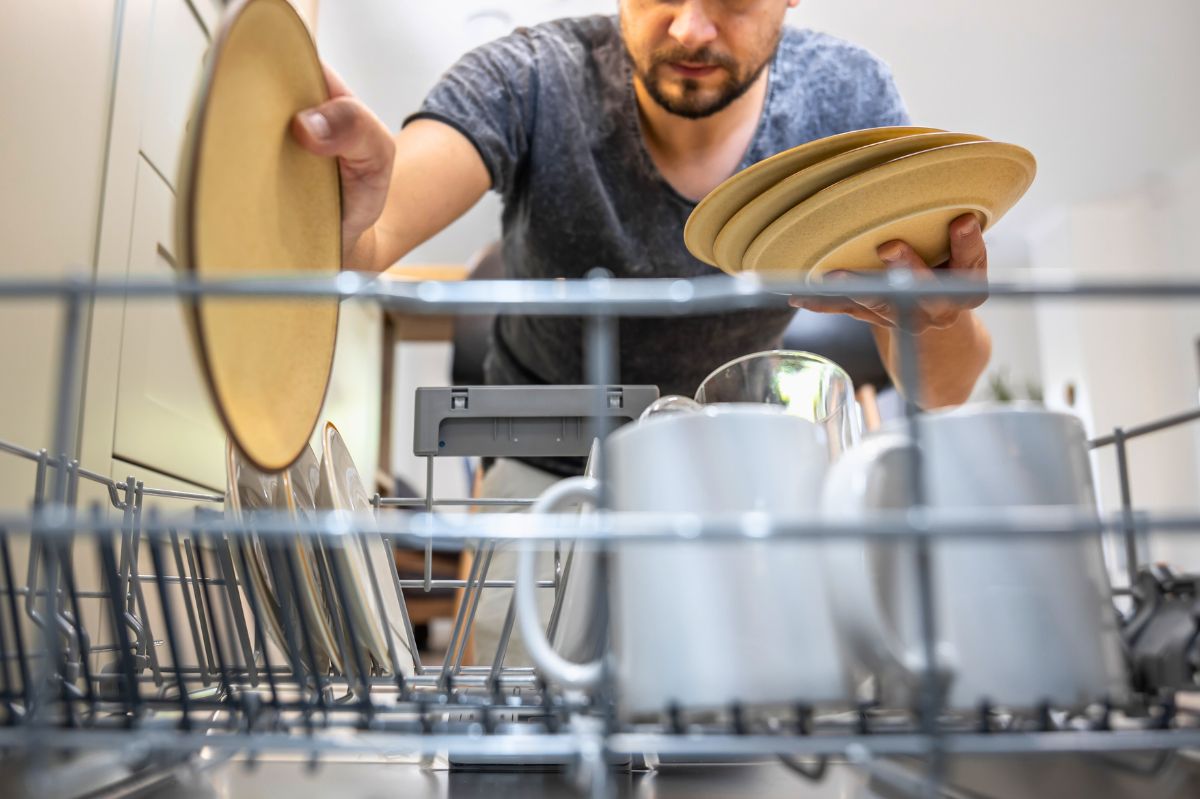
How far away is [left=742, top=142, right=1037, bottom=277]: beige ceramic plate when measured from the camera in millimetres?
466

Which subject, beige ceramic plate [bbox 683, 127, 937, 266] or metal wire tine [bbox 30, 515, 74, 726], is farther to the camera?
beige ceramic plate [bbox 683, 127, 937, 266]

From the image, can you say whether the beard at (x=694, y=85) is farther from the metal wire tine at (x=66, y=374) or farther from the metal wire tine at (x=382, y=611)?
the metal wire tine at (x=66, y=374)

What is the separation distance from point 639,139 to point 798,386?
0.61m

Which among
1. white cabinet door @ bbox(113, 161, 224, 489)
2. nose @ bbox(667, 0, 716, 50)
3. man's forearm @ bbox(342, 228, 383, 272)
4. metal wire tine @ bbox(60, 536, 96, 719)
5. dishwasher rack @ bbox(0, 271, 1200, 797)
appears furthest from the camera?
white cabinet door @ bbox(113, 161, 224, 489)

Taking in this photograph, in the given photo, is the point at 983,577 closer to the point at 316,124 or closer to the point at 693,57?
Result: the point at 316,124

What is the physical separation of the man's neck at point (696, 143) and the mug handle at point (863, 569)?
809 mm

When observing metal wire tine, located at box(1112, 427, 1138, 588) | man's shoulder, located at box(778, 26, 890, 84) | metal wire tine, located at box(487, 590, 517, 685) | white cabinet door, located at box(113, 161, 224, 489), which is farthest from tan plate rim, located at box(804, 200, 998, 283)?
white cabinet door, located at box(113, 161, 224, 489)

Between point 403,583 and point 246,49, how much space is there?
1.23 feet

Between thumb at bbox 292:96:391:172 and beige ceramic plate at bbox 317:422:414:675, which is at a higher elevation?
thumb at bbox 292:96:391:172

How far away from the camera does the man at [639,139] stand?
3.08ft

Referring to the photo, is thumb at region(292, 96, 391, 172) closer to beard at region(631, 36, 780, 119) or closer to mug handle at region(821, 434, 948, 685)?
mug handle at region(821, 434, 948, 685)

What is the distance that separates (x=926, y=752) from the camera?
25 centimetres

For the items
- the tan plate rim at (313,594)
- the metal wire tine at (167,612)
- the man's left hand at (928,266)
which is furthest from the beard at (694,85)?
the metal wire tine at (167,612)

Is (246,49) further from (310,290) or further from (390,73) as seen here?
(390,73)
